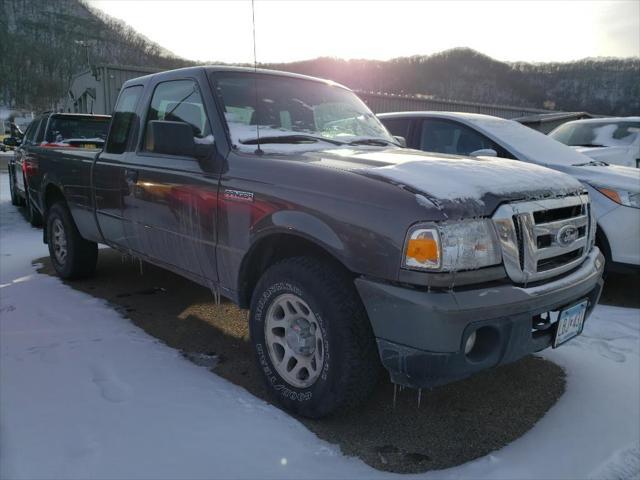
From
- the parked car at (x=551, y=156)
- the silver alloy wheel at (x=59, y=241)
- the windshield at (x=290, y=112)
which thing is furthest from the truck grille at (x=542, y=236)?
the silver alloy wheel at (x=59, y=241)

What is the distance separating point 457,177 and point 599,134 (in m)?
6.06

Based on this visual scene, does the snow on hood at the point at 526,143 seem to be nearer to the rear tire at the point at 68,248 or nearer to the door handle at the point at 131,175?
the door handle at the point at 131,175

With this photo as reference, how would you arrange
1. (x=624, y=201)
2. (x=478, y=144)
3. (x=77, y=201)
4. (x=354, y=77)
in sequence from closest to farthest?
(x=624, y=201) < (x=77, y=201) < (x=478, y=144) < (x=354, y=77)

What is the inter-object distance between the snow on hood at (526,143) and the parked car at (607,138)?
5.06 feet

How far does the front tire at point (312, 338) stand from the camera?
7.47 ft

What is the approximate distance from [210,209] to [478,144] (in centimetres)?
327

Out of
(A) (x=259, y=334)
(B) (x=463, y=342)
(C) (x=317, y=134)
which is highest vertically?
(C) (x=317, y=134)

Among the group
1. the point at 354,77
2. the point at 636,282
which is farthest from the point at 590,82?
the point at 636,282

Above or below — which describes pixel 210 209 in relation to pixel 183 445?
above

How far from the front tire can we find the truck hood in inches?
20.6

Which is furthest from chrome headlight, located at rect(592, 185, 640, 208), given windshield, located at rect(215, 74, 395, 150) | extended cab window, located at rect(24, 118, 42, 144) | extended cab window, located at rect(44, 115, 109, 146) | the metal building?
the metal building

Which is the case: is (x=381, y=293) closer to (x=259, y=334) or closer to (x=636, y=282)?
(x=259, y=334)

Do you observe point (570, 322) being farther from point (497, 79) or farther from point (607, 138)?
point (497, 79)

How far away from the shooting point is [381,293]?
2.11m
